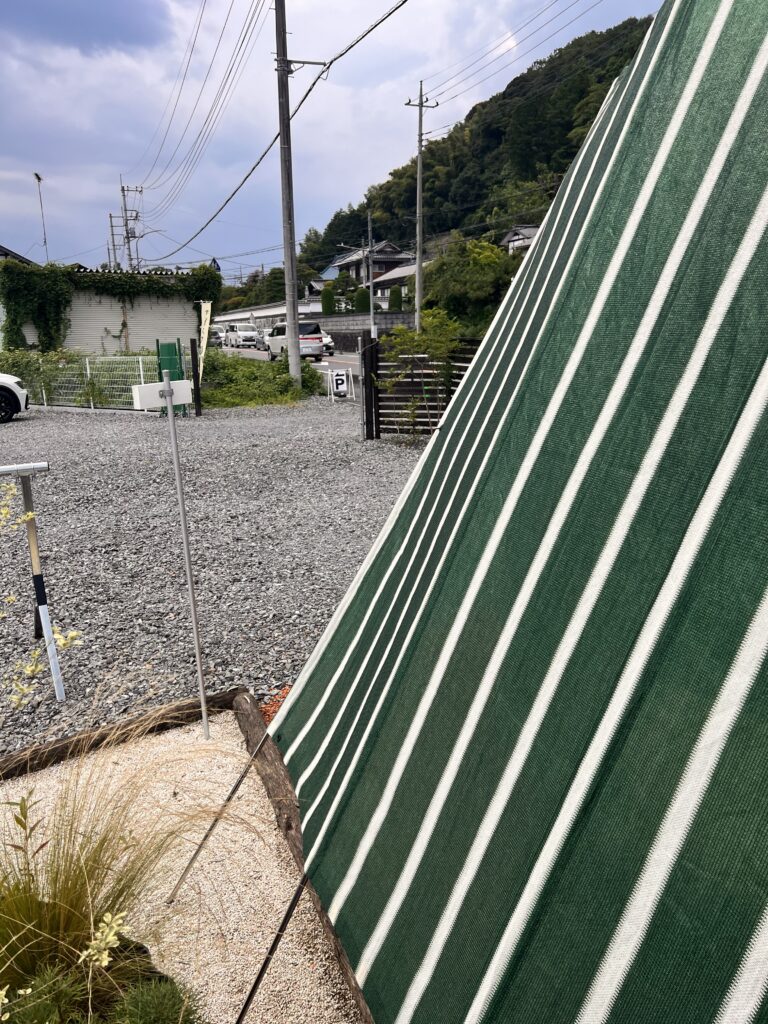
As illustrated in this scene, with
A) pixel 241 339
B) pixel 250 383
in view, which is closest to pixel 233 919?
pixel 250 383

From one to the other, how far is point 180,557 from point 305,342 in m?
24.8

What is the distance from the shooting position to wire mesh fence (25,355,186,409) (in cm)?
1463

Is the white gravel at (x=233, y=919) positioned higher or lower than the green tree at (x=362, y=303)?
lower

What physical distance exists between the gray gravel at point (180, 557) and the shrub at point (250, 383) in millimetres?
4873

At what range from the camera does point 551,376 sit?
4.52 feet

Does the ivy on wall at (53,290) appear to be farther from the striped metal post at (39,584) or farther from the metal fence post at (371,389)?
the striped metal post at (39,584)

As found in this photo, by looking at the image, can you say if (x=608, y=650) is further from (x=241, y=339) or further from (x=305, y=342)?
(x=241, y=339)

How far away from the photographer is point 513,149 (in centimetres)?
4950

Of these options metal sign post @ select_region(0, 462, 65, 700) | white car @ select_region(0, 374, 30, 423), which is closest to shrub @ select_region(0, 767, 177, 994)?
metal sign post @ select_region(0, 462, 65, 700)

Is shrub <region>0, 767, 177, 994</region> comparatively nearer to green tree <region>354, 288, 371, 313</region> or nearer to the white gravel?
the white gravel

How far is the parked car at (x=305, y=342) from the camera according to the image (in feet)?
94.7

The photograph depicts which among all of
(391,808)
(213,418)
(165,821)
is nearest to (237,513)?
(165,821)

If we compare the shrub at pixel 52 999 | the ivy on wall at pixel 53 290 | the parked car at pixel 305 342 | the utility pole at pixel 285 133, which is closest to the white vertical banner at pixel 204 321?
the utility pole at pixel 285 133

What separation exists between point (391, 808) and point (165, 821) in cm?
133
